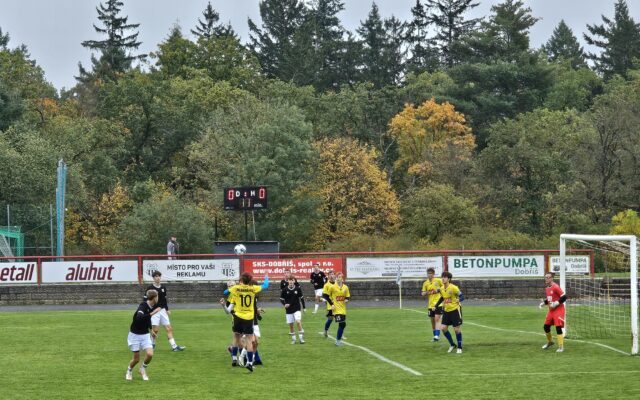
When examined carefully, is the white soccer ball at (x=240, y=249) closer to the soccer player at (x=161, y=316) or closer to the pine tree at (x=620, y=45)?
the soccer player at (x=161, y=316)

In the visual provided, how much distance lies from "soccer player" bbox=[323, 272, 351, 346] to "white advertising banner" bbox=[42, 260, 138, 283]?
71.9ft

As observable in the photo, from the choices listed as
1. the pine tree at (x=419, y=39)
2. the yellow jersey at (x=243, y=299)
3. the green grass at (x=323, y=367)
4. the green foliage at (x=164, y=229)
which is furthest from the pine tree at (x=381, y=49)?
the yellow jersey at (x=243, y=299)

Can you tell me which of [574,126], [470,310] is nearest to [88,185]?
[574,126]

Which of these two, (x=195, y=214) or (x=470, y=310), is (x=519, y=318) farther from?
(x=195, y=214)

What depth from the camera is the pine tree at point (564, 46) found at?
12940 centimetres

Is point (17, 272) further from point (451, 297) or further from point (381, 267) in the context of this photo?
point (451, 297)

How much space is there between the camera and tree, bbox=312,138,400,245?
6988cm

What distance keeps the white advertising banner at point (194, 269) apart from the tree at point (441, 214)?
20128 millimetres

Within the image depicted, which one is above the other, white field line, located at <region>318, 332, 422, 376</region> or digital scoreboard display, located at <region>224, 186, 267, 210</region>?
digital scoreboard display, located at <region>224, 186, 267, 210</region>

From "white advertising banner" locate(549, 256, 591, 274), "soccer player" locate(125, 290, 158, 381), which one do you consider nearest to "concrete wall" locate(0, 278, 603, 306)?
"white advertising banner" locate(549, 256, 591, 274)

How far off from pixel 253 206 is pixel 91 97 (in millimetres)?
62271

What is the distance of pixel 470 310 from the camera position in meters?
40.1

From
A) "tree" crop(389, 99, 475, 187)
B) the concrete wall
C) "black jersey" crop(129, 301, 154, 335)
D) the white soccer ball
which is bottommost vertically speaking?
the concrete wall

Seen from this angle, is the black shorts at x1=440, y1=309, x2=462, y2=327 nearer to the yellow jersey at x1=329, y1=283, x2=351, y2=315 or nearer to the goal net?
the yellow jersey at x1=329, y1=283, x2=351, y2=315
